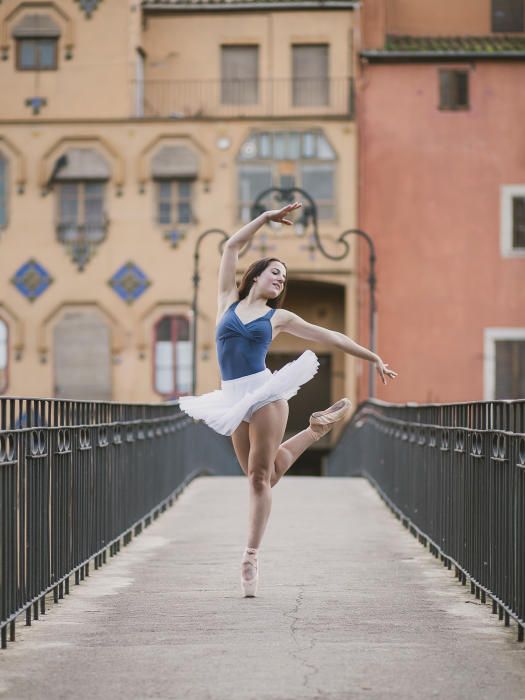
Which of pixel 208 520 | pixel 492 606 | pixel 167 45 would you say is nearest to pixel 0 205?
pixel 167 45

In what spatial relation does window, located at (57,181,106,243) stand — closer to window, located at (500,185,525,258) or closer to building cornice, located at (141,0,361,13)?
building cornice, located at (141,0,361,13)

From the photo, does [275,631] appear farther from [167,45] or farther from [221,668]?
[167,45]

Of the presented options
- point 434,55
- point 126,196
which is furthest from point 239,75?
point 434,55

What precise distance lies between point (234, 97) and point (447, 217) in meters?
7.01

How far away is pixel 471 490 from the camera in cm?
976

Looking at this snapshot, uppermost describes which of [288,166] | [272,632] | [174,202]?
[288,166]

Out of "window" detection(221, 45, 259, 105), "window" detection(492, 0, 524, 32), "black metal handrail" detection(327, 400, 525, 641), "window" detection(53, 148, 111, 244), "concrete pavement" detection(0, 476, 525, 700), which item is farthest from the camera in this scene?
"window" detection(492, 0, 524, 32)

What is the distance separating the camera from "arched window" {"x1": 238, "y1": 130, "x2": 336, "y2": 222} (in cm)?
4259

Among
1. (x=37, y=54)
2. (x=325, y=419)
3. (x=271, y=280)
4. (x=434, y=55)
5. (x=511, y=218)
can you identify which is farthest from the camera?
(x=37, y=54)

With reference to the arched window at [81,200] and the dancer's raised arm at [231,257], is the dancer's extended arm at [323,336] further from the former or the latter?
the arched window at [81,200]

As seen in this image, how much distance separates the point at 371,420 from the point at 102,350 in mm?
21017

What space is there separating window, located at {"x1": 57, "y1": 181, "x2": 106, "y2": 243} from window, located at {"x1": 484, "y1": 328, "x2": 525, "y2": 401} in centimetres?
1124

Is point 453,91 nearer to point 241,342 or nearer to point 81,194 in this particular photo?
point 81,194

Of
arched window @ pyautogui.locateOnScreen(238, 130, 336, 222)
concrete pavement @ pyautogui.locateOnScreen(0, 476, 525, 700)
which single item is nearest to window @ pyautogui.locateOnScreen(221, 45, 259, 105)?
arched window @ pyautogui.locateOnScreen(238, 130, 336, 222)
